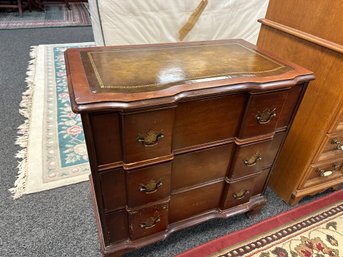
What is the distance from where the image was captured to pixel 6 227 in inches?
47.7

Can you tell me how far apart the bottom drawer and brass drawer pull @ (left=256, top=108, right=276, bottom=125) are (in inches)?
12.5

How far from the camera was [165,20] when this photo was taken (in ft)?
6.71

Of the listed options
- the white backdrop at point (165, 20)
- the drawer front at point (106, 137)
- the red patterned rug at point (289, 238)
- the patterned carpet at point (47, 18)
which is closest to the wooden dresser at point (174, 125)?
the drawer front at point (106, 137)

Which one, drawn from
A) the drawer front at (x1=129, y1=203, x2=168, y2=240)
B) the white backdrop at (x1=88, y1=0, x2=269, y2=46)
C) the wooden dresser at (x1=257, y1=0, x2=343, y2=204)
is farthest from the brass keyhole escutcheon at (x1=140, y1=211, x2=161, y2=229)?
the white backdrop at (x1=88, y1=0, x2=269, y2=46)

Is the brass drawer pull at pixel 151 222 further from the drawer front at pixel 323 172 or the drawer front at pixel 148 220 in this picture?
the drawer front at pixel 323 172

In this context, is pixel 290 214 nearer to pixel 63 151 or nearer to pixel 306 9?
pixel 306 9

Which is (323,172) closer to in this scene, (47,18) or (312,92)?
(312,92)

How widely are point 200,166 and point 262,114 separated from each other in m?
0.31

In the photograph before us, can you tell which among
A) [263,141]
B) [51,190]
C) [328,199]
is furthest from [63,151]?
[328,199]

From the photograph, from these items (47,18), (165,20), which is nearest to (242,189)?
(165,20)

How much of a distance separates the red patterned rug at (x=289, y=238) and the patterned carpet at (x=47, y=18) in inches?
165

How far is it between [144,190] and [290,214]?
2.99 feet

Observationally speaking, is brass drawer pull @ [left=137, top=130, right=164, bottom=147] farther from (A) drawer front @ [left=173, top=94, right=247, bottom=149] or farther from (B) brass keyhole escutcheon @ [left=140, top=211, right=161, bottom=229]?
(B) brass keyhole escutcheon @ [left=140, top=211, right=161, bottom=229]

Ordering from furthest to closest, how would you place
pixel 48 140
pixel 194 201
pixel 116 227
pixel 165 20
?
pixel 165 20 → pixel 48 140 → pixel 194 201 → pixel 116 227
